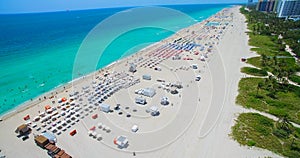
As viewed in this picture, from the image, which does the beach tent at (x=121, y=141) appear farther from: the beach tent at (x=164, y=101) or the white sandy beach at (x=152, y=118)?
the beach tent at (x=164, y=101)

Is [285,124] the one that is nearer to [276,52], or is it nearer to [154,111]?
[154,111]

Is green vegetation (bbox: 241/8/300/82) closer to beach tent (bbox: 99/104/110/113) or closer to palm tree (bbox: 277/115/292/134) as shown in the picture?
palm tree (bbox: 277/115/292/134)

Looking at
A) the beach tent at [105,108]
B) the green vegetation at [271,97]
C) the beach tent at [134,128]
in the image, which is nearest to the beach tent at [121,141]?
the beach tent at [134,128]

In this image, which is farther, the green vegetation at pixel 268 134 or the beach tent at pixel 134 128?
the beach tent at pixel 134 128

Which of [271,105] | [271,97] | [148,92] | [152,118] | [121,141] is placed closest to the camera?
[121,141]

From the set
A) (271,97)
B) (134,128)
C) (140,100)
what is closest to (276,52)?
(271,97)

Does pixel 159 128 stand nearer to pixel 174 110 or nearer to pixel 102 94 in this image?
pixel 174 110

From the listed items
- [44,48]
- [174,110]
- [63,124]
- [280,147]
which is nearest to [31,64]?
[44,48]
